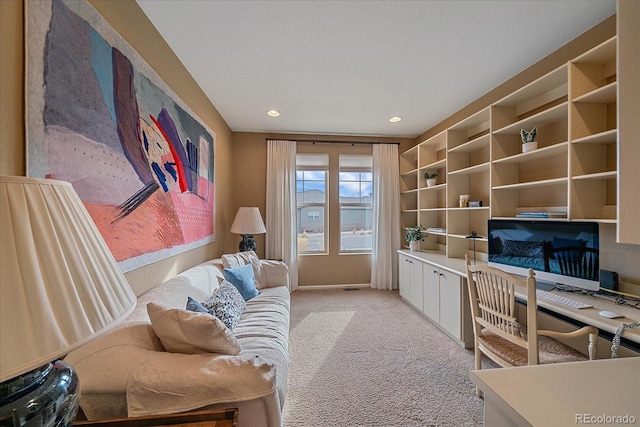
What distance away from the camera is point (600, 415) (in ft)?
2.24

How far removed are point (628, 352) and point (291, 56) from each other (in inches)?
126

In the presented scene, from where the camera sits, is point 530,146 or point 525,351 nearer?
point 525,351

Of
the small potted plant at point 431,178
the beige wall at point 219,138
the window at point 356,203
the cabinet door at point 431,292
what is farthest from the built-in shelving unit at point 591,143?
the window at point 356,203

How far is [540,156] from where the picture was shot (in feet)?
7.80

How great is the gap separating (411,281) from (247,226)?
2.31 meters

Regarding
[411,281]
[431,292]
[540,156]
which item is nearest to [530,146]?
[540,156]

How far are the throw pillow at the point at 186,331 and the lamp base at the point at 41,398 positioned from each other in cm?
54

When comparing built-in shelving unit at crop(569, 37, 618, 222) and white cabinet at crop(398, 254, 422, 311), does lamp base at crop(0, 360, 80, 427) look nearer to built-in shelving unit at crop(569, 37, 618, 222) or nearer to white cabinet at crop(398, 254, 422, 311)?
built-in shelving unit at crop(569, 37, 618, 222)

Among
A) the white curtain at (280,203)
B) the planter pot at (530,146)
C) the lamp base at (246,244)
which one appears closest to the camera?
the planter pot at (530,146)

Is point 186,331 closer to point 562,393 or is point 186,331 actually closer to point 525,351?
point 562,393

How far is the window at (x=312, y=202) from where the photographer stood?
14.9 ft

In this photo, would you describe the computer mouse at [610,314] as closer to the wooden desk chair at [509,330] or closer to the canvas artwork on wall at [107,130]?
the wooden desk chair at [509,330]

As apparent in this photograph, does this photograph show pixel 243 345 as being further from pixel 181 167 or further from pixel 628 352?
pixel 628 352

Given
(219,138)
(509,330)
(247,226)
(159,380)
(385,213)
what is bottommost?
(509,330)
